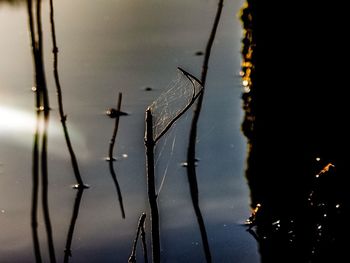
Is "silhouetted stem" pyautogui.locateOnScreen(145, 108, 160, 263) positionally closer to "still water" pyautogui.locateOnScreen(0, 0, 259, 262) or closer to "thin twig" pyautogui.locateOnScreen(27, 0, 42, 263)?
"still water" pyautogui.locateOnScreen(0, 0, 259, 262)

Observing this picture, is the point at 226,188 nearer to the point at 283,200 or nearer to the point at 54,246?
the point at 283,200

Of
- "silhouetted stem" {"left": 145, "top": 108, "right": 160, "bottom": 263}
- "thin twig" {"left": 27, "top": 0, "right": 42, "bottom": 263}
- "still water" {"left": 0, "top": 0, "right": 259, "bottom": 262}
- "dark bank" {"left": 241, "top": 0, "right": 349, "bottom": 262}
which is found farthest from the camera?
"still water" {"left": 0, "top": 0, "right": 259, "bottom": 262}

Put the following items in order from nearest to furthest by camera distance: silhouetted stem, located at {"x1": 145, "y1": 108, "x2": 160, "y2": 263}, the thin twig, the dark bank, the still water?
silhouetted stem, located at {"x1": 145, "y1": 108, "x2": 160, "y2": 263}, the dark bank, the thin twig, the still water

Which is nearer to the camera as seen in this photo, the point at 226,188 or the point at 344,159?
the point at 344,159

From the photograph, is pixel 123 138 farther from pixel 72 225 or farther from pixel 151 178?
pixel 151 178

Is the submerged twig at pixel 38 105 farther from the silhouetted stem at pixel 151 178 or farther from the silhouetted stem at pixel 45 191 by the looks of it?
the silhouetted stem at pixel 151 178

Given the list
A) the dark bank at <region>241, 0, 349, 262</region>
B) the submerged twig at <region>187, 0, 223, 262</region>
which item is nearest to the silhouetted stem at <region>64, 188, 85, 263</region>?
the submerged twig at <region>187, 0, 223, 262</region>

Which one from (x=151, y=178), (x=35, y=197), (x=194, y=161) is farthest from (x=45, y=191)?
(x=151, y=178)

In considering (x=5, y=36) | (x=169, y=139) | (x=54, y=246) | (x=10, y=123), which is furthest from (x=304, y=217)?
(x=5, y=36)
